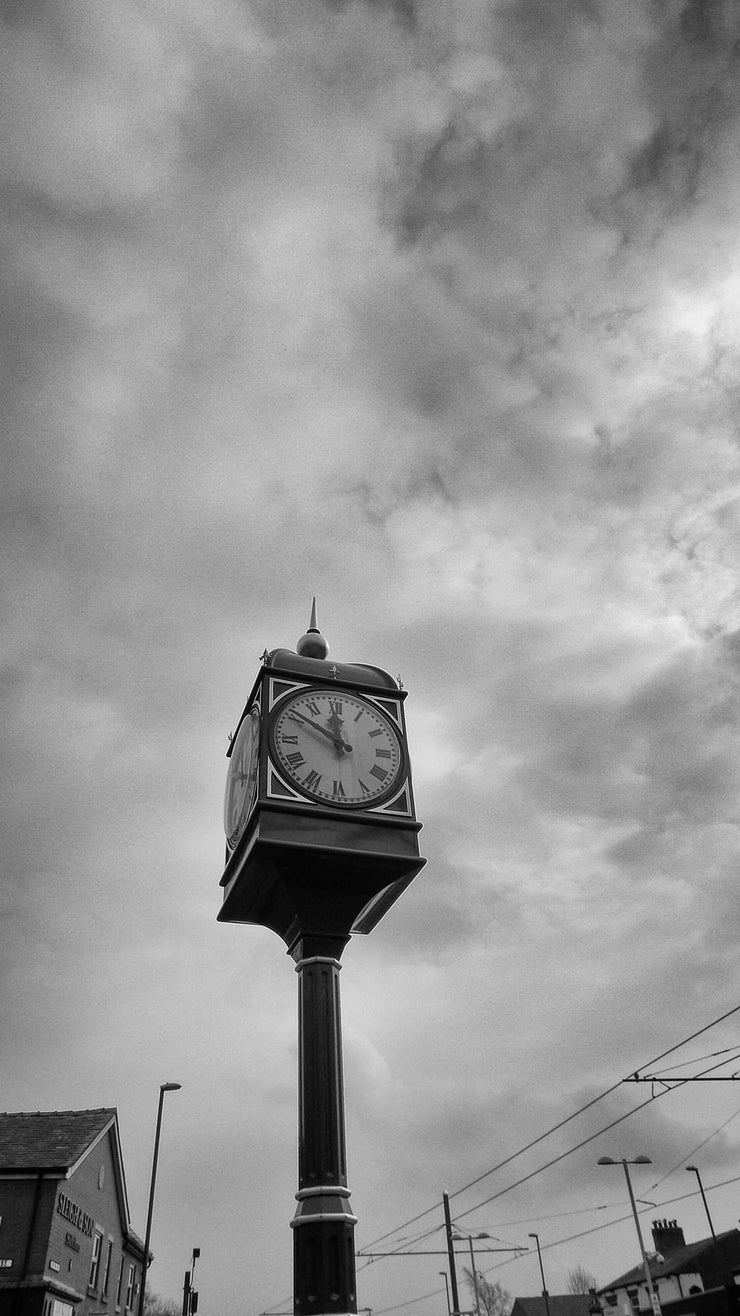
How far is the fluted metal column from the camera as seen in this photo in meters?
11.3

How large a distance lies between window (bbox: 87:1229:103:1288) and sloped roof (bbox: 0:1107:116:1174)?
3466 millimetres

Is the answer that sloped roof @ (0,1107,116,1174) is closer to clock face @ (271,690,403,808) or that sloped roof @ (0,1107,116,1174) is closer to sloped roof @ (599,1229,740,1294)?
clock face @ (271,690,403,808)

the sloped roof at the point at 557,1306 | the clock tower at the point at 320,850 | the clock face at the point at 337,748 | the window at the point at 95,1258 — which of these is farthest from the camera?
the sloped roof at the point at 557,1306

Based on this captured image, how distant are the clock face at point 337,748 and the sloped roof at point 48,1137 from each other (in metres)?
20.9

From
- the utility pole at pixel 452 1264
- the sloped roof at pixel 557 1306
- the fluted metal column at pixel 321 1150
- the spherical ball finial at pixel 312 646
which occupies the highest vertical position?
the sloped roof at pixel 557 1306

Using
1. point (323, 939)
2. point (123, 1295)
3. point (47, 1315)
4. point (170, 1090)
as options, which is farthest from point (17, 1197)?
point (323, 939)

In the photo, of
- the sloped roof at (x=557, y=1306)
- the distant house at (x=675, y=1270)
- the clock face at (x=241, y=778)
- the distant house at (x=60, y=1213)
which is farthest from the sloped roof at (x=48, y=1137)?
the sloped roof at (x=557, y=1306)

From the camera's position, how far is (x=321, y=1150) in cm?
1207

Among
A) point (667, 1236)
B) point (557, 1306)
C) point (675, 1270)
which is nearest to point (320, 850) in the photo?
point (675, 1270)

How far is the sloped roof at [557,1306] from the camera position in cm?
6844

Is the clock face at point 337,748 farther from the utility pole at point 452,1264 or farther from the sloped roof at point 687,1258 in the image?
the sloped roof at point 687,1258

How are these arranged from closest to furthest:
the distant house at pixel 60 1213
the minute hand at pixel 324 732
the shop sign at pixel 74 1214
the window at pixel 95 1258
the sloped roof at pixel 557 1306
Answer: the minute hand at pixel 324 732 < the distant house at pixel 60 1213 < the shop sign at pixel 74 1214 < the window at pixel 95 1258 < the sloped roof at pixel 557 1306

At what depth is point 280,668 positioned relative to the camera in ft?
49.9

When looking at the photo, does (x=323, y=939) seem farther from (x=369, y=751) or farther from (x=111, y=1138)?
(x=111, y=1138)
